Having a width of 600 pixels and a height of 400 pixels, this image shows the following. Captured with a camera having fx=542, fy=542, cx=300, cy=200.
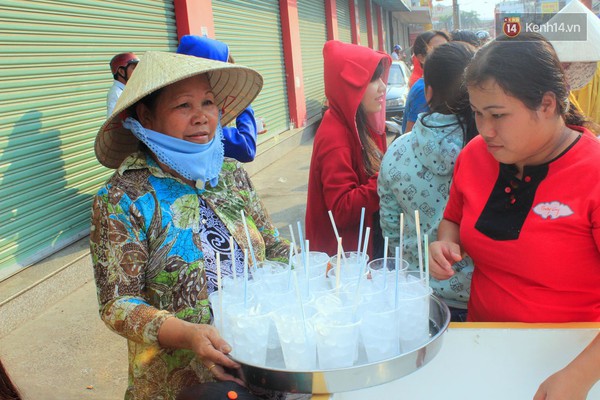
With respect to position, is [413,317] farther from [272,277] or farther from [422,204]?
[422,204]

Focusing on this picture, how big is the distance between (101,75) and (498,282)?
15.5 ft

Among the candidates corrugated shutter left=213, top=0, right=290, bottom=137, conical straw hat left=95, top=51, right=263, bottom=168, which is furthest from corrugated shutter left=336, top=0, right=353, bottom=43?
conical straw hat left=95, top=51, right=263, bottom=168

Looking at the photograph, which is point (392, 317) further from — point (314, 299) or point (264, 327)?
point (264, 327)

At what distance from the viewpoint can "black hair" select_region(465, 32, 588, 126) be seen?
152cm

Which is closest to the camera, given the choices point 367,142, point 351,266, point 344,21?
point 351,266

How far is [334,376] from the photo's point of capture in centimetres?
125

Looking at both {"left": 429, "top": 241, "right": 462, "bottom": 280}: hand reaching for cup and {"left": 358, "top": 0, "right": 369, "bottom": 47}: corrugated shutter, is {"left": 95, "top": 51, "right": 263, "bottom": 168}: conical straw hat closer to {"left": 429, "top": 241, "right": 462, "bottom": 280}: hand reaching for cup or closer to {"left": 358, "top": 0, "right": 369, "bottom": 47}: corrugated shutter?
{"left": 429, "top": 241, "right": 462, "bottom": 280}: hand reaching for cup

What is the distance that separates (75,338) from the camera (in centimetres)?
372

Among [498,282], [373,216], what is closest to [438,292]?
[498,282]

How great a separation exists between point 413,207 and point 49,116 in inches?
142

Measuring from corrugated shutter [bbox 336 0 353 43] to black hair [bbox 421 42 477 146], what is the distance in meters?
14.5

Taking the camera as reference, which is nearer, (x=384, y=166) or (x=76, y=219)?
(x=384, y=166)

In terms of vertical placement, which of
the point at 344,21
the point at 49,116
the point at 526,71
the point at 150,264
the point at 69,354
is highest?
the point at 344,21

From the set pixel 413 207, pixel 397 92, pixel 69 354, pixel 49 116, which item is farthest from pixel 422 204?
pixel 397 92
